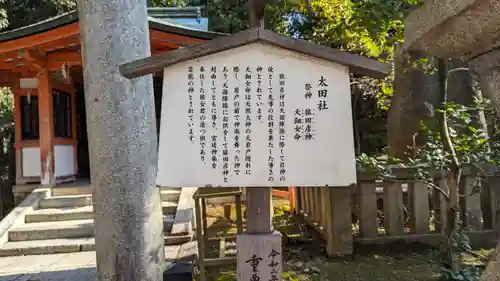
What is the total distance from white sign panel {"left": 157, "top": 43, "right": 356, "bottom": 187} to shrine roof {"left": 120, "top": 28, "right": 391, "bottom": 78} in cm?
5

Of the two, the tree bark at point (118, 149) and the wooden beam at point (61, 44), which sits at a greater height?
the wooden beam at point (61, 44)

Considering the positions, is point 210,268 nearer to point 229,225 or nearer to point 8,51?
point 229,225

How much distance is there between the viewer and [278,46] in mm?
2426

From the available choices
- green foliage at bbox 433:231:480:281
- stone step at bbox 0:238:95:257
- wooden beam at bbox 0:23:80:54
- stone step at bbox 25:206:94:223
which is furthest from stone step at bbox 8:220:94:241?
green foliage at bbox 433:231:480:281

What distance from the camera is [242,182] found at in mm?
2422

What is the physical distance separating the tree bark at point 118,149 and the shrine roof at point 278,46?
1.31m

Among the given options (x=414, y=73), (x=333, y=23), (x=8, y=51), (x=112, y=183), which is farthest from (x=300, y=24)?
(x=112, y=183)

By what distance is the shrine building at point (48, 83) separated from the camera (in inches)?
304

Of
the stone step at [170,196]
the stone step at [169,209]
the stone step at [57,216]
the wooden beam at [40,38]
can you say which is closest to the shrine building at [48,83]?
the wooden beam at [40,38]

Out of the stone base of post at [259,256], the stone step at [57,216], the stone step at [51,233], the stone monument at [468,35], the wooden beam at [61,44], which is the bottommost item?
the stone step at [51,233]

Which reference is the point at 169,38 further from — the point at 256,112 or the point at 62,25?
the point at 256,112

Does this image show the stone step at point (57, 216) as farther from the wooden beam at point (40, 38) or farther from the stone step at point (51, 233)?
the wooden beam at point (40, 38)

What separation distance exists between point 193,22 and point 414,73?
289 inches

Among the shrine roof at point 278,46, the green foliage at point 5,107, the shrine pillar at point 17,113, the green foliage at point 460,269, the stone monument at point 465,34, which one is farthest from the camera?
the green foliage at point 5,107
